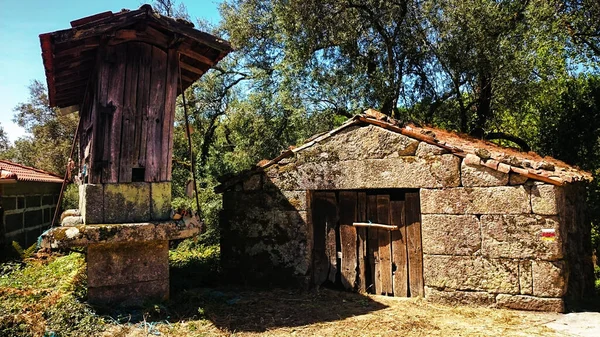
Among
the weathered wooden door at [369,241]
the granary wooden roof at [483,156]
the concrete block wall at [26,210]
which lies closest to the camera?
the granary wooden roof at [483,156]

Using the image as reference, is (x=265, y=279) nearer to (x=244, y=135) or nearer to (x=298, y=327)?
(x=298, y=327)

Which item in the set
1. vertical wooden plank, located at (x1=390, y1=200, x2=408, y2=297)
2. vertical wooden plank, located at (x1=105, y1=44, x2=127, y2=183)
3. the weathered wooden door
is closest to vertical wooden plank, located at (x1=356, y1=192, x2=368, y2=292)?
the weathered wooden door

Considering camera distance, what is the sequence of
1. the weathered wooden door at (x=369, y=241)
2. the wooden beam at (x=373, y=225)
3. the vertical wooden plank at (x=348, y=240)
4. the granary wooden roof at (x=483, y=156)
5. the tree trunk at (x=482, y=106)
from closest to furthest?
the granary wooden roof at (x=483, y=156), the weathered wooden door at (x=369, y=241), the wooden beam at (x=373, y=225), the vertical wooden plank at (x=348, y=240), the tree trunk at (x=482, y=106)

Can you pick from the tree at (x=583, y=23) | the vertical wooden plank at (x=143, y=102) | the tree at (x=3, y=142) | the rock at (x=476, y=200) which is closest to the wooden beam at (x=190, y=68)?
the vertical wooden plank at (x=143, y=102)

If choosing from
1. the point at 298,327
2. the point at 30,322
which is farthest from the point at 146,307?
the point at 298,327

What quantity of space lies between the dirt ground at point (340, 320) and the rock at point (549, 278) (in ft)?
0.93

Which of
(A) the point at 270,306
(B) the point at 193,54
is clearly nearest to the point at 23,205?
(B) the point at 193,54

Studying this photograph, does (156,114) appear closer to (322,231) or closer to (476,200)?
(322,231)

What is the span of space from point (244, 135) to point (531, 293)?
8734 millimetres

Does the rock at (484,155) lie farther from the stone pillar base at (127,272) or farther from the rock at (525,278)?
the stone pillar base at (127,272)

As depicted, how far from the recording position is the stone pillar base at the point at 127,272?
5.55 meters

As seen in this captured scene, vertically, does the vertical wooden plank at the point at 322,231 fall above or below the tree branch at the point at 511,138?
below

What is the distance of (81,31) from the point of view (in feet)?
16.8

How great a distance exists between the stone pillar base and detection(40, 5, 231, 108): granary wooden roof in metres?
2.45
